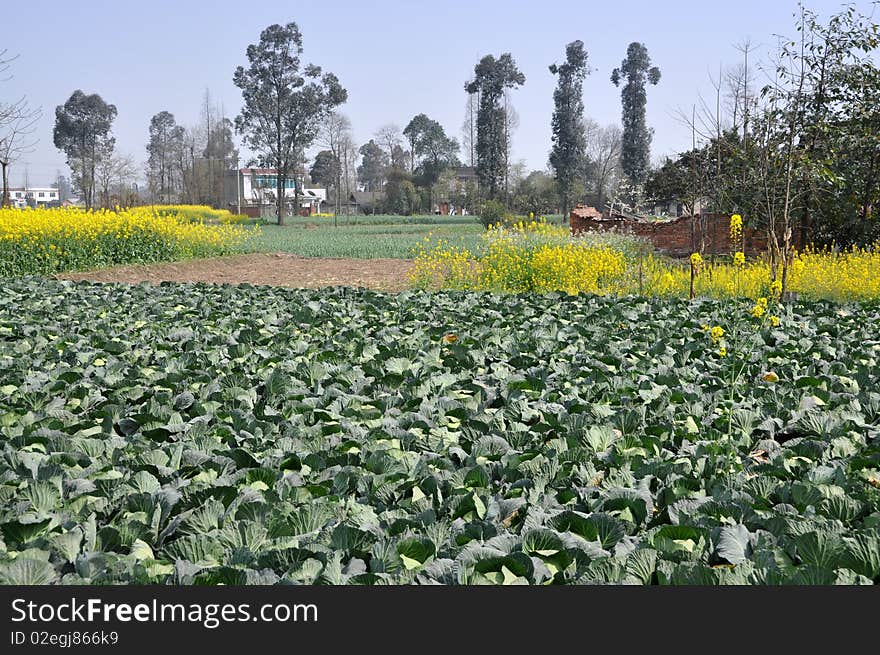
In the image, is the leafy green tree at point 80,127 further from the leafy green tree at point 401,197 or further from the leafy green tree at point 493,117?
the leafy green tree at point 493,117

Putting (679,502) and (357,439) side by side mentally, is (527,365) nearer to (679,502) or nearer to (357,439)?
(357,439)

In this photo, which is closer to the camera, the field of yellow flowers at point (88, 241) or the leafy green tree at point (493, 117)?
the field of yellow flowers at point (88, 241)

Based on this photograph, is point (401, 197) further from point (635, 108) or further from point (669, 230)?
point (669, 230)

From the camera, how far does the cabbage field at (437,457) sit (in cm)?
219

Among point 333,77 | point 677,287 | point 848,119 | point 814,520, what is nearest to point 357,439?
point 814,520

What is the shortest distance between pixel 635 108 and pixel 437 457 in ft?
140

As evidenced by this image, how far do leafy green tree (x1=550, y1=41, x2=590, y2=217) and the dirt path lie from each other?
2541 centimetres

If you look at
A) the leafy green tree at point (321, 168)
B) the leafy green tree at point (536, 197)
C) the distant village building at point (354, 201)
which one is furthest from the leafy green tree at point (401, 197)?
the distant village building at point (354, 201)

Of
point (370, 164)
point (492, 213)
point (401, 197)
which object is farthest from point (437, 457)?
point (370, 164)

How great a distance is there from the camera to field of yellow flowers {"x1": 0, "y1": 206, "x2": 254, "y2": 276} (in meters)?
13.7

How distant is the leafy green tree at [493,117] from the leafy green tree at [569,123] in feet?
7.39

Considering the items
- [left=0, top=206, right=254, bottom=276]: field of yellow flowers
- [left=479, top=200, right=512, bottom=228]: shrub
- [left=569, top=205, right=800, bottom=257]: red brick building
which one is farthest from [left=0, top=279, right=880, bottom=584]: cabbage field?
[left=479, top=200, right=512, bottom=228]: shrub

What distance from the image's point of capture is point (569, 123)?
4109cm

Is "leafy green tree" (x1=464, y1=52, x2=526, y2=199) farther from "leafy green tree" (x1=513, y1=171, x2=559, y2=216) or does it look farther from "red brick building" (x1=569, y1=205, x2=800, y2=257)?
"red brick building" (x1=569, y1=205, x2=800, y2=257)
